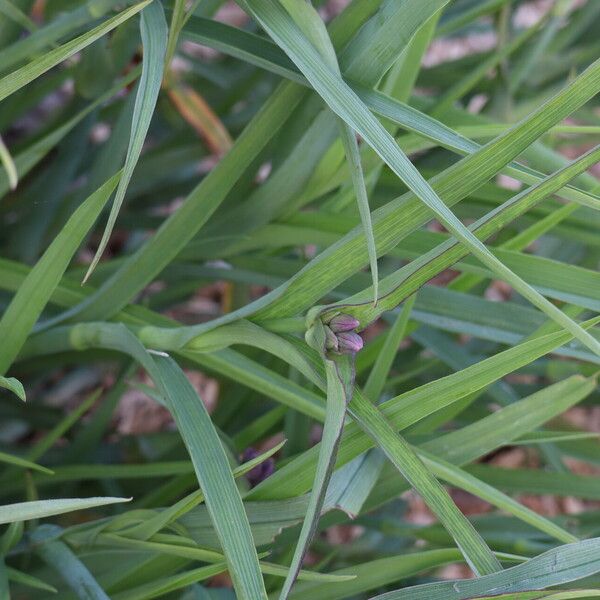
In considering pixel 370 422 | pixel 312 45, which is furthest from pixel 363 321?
pixel 312 45

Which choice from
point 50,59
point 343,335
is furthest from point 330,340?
point 50,59

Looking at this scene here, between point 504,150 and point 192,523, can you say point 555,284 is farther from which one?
point 192,523

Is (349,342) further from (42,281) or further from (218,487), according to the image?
(42,281)

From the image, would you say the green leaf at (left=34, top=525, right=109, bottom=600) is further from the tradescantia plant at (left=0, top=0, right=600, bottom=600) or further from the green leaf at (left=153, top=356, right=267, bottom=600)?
the green leaf at (left=153, top=356, right=267, bottom=600)

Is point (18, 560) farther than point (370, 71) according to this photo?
Yes

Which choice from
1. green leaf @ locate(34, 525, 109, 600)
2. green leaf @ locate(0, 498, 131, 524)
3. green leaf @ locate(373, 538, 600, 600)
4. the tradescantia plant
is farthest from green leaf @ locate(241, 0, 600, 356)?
green leaf @ locate(34, 525, 109, 600)

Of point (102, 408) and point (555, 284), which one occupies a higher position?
point (102, 408)

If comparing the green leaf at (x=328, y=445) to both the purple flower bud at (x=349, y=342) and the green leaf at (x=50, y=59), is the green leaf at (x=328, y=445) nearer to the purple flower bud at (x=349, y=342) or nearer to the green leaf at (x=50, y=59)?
the purple flower bud at (x=349, y=342)
